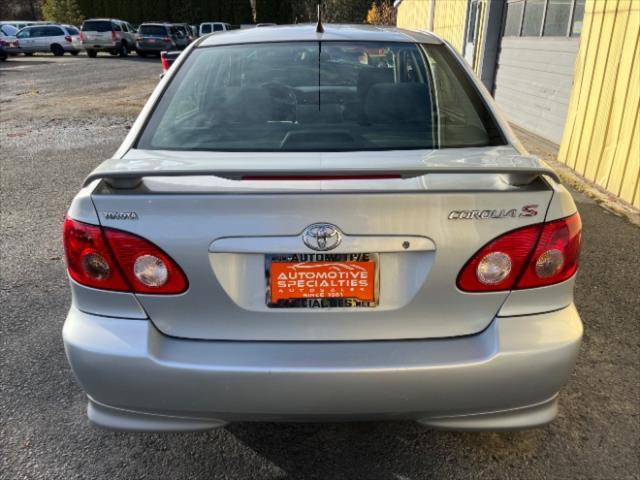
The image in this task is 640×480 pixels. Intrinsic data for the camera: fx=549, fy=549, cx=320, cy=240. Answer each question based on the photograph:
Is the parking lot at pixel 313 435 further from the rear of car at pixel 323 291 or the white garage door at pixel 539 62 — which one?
the white garage door at pixel 539 62

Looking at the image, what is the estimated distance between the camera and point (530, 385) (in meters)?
1.80

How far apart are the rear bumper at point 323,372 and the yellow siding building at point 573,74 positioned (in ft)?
14.2

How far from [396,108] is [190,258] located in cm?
125

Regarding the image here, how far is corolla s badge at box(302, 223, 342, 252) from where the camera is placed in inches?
65.6

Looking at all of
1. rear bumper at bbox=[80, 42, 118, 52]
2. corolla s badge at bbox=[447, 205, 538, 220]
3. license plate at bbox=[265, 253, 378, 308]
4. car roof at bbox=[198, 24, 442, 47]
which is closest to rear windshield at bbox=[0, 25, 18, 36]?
rear bumper at bbox=[80, 42, 118, 52]

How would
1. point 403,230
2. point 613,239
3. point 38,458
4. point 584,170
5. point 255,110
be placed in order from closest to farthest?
point 403,230
point 38,458
point 255,110
point 613,239
point 584,170

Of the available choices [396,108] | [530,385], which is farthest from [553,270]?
[396,108]

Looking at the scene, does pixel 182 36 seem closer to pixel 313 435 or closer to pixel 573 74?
pixel 573 74

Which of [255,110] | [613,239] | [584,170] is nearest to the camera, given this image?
[255,110]

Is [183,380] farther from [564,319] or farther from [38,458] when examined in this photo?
[564,319]

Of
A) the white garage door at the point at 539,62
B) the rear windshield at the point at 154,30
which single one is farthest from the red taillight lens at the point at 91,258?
the rear windshield at the point at 154,30

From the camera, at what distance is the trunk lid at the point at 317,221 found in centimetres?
167

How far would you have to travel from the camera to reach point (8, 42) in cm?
2736

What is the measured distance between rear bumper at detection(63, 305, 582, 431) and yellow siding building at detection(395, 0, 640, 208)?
432cm
